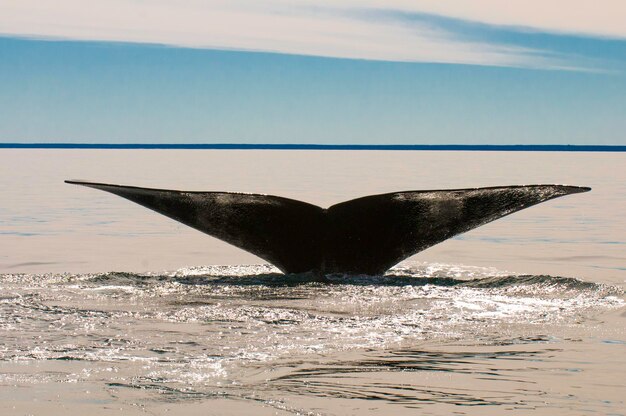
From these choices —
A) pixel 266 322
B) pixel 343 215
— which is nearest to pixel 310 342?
pixel 266 322

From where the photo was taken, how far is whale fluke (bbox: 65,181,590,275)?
1020cm

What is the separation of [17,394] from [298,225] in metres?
4.94

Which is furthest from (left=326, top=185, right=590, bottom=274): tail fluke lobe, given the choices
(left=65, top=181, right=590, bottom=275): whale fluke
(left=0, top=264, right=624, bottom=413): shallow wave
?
(left=0, top=264, right=624, bottom=413): shallow wave

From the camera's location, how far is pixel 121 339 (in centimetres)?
768

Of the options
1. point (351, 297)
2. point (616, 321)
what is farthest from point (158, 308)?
point (616, 321)

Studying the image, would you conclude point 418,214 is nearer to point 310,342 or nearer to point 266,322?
point 266,322

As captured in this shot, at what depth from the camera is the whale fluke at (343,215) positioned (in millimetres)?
10195

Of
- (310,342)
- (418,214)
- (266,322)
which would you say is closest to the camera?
(310,342)

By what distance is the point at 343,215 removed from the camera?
10.4 metres

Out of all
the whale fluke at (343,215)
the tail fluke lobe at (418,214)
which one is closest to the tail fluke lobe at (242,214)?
the whale fluke at (343,215)

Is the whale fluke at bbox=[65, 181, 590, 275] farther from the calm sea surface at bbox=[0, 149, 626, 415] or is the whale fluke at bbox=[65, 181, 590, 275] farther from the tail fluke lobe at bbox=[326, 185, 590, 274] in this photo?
the calm sea surface at bbox=[0, 149, 626, 415]

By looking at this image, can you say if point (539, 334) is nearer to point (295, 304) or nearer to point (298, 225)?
point (295, 304)

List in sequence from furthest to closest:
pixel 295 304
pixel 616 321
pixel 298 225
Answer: pixel 298 225, pixel 295 304, pixel 616 321

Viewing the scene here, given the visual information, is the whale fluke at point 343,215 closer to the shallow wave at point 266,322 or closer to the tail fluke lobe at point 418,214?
the tail fluke lobe at point 418,214
